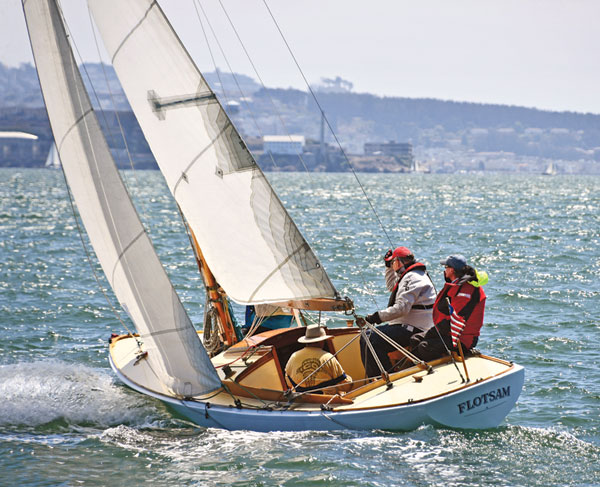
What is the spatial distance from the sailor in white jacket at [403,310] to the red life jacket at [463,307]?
218 mm

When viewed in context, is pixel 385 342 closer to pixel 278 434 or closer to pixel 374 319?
pixel 374 319

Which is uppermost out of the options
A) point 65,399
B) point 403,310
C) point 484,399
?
point 403,310

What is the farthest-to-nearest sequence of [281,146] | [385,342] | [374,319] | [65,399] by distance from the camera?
[281,146] < [65,399] < [385,342] < [374,319]

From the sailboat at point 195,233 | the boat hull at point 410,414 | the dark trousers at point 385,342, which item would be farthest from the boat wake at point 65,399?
the dark trousers at point 385,342

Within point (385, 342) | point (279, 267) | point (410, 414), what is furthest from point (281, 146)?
point (410, 414)

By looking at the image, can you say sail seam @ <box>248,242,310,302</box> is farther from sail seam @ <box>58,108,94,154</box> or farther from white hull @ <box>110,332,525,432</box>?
sail seam @ <box>58,108,94,154</box>

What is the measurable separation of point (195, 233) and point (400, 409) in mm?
2534

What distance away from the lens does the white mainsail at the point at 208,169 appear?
7668mm

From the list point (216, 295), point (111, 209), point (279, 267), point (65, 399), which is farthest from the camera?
point (216, 295)

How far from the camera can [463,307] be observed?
7.96m

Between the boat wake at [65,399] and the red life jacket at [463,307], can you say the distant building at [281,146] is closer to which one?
the boat wake at [65,399]

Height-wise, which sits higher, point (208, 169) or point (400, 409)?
point (208, 169)

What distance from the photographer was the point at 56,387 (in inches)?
371

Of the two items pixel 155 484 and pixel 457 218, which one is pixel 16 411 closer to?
pixel 155 484
